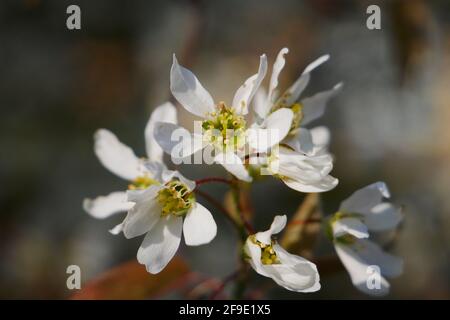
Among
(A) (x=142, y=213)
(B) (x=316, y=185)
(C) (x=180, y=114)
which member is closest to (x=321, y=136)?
(B) (x=316, y=185)

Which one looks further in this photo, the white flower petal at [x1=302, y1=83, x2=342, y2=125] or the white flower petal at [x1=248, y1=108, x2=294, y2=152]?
the white flower petal at [x1=302, y1=83, x2=342, y2=125]

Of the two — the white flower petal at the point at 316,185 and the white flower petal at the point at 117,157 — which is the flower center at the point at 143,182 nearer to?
the white flower petal at the point at 117,157

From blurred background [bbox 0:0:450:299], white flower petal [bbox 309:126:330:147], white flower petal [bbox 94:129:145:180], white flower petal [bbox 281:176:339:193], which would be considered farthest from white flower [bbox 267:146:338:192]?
blurred background [bbox 0:0:450:299]

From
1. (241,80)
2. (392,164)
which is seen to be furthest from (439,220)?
(241,80)

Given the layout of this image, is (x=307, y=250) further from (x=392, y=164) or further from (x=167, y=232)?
(x=392, y=164)

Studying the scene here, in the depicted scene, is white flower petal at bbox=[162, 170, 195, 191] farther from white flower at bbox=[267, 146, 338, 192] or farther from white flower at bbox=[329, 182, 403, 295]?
white flower at bbox=[329, 182, 403, 295]

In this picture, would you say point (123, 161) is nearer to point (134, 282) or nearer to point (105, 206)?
point (105, 206)

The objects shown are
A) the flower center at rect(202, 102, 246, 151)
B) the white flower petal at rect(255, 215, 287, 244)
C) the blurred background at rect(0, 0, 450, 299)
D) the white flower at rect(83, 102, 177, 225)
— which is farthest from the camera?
the blurred background at rect(0, 0, 450, 299)
